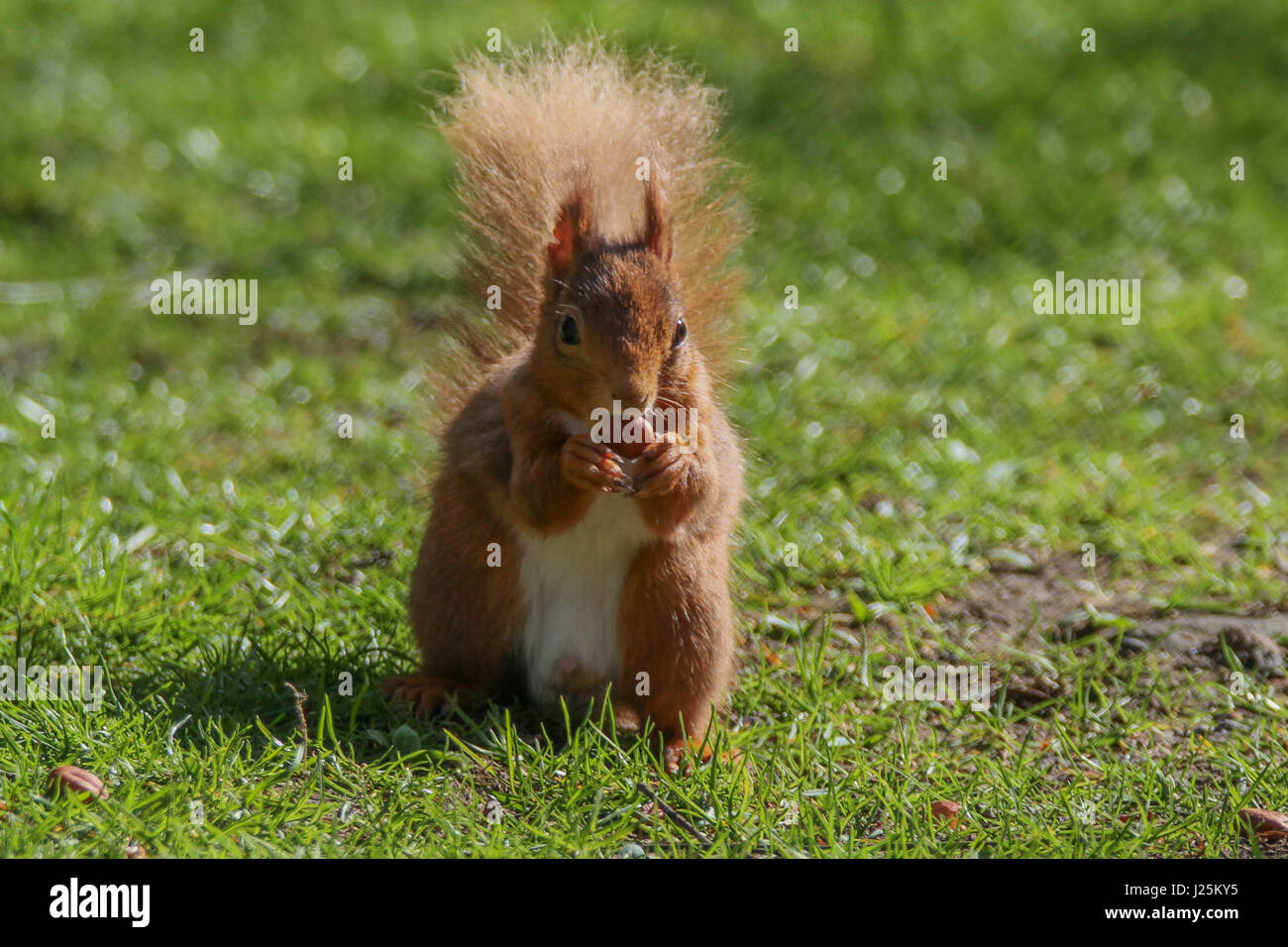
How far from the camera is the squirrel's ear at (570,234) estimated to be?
2533mm

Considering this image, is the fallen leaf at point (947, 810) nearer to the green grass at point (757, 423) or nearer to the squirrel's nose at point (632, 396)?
the green grass at point (757, 423)

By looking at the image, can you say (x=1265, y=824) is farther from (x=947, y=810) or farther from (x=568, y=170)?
(x=568, y=170)

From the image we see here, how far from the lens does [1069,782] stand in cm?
272

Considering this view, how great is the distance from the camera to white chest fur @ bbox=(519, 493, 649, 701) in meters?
2.61

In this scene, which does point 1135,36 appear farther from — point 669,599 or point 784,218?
point 669,599

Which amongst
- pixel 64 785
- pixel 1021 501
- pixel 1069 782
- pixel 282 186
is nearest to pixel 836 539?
pixel 1021 501

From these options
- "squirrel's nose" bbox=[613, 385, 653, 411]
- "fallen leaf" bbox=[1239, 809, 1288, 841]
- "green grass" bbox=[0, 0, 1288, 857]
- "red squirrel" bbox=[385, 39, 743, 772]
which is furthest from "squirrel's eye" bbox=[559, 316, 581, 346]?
"fallen leaf" bbox=[1239, 809, 1288, 841]

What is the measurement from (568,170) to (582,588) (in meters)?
0.72

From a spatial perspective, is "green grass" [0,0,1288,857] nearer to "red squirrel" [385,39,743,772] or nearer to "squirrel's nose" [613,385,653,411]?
"red squirrel" [385,39,743,772]

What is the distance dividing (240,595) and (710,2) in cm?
448

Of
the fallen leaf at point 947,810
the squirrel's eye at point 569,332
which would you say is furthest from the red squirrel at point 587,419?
the fallen leaf at point 947,810

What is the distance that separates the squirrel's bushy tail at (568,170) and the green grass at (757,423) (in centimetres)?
37

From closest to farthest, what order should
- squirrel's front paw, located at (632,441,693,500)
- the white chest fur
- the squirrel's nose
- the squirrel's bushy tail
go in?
the squirrel's nose
squirrel's front paw, located at (632,441,693,500)
the white chest fur
the squirrel's bushy tail

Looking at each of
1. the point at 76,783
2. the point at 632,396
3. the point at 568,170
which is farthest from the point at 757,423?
the point at 76,783
